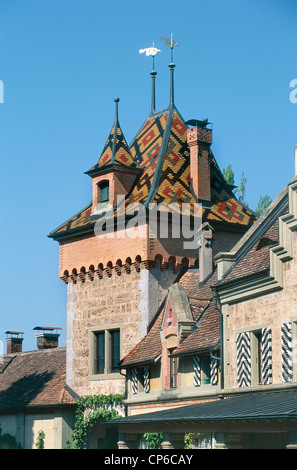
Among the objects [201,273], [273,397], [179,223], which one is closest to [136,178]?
[179,223]

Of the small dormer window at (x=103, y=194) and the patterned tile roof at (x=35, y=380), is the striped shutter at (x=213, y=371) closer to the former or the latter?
the patterned tile roof at (x=35, y=380)

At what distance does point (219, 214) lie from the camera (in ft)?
115

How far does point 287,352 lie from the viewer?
2377 cm

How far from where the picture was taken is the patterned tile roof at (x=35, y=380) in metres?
36.3

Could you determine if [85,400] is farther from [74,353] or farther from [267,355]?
[267,355]

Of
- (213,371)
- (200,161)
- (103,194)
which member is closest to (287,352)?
(213,371)

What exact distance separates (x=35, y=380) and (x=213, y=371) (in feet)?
47.8

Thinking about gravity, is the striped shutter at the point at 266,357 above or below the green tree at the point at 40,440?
above

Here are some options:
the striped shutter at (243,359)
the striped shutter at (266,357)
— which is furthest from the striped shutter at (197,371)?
the striped shutter at (266,357)

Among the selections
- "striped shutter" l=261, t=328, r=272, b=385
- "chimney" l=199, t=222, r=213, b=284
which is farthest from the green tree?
"striped shutter" l=261, t=328, r=272, b=385

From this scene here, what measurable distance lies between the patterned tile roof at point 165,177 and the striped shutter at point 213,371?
7996mm

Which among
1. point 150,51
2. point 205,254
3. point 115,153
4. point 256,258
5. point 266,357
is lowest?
point 266,357

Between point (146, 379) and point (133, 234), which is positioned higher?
point (133, 234)

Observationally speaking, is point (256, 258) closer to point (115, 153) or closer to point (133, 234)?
point (133, 234)
